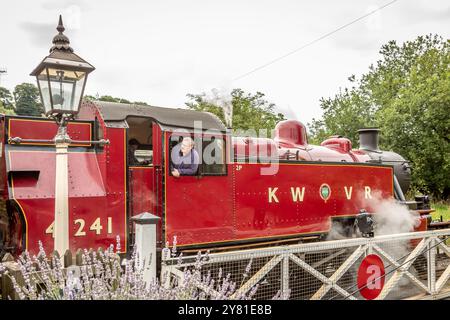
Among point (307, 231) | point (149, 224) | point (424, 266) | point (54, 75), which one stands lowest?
point (424, 266)

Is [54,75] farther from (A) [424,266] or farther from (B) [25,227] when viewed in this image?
(A) [424,266]

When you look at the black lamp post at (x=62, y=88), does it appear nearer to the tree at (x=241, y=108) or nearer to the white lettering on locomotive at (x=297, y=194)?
the white lettering on locomotive at (x=297, y=194)

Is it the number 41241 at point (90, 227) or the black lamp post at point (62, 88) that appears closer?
the black lamp post at point (62, 88)

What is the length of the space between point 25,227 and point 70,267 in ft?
3.97

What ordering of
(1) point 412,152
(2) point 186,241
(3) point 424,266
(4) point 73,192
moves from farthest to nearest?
1. (1) point 412,152
2. (3) point 424,266
3. (2) point 186,241
4. (4) point 73,192

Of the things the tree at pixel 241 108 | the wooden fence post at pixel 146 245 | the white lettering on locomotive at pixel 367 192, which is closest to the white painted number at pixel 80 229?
the wooden fence post at pixel 146 245

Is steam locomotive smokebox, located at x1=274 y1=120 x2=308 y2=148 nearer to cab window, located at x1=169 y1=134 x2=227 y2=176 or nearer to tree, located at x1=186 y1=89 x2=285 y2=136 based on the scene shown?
cab window, located at x1=169 y1=134 x2=227 y2=176

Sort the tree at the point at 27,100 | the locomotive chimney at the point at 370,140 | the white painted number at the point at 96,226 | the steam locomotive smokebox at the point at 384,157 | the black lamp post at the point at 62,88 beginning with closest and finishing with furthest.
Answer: the black lamp post at the point at 62,88
the white painted number at the point at 96,226
the steam locomotive smokebox at the point at 384,157
the locomotive chimney at the point at 370,140
the tree at the point at 27,100

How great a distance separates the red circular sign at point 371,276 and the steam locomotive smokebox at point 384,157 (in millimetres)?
4683

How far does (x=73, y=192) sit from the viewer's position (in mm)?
4938

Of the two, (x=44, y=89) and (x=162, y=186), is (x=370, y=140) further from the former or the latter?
(x=44, y=89)

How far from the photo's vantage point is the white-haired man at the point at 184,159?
18.4 ft

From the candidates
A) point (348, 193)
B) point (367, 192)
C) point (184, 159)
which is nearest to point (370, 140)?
point (367, 192)

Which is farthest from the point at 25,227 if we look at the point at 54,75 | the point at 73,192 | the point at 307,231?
the point at 307,231
